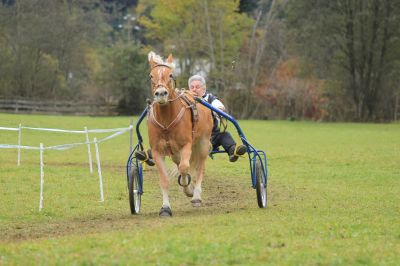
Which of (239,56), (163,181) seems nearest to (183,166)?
(163,181)

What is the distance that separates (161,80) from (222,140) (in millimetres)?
2748

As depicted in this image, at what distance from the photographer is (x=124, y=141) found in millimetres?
33344

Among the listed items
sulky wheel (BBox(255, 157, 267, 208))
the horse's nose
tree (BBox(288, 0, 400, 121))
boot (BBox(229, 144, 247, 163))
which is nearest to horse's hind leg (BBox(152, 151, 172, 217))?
the horse's nose

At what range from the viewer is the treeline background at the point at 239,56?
5238 cm

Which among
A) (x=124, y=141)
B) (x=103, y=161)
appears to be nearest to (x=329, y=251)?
(x=103, y=161)

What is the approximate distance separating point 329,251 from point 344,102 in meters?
49.1

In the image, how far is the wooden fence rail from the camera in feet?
190

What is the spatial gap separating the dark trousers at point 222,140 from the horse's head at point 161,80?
220 cm

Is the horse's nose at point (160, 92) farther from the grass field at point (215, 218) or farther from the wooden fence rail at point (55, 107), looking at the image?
the wooden fence rail at point (55, 107)

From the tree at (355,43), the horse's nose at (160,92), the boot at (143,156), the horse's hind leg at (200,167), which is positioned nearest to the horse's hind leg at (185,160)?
the boot at (143,156)

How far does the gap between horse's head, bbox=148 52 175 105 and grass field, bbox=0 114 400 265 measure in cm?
161

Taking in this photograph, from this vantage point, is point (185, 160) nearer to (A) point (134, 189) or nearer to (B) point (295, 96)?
(A) point (134, 189)

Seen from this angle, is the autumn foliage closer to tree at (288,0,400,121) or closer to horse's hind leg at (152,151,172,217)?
tree at (288,0,400,121)

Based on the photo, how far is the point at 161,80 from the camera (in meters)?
9.81
